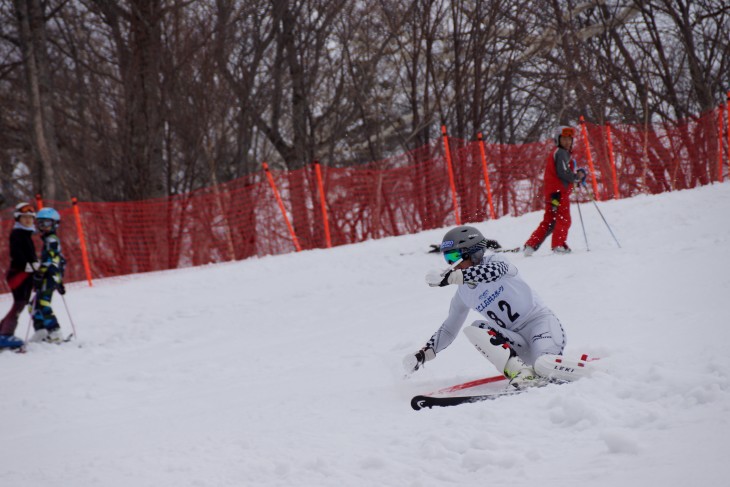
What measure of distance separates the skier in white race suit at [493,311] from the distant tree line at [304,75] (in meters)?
12.5

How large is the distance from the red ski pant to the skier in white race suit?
5.01m

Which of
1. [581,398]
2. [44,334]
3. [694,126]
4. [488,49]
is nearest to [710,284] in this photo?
[581,398]

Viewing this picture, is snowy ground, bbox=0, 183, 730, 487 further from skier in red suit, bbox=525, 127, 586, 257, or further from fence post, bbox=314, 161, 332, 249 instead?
fence post, bbox=314, 161, 332, 249

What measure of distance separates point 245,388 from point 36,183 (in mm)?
10884

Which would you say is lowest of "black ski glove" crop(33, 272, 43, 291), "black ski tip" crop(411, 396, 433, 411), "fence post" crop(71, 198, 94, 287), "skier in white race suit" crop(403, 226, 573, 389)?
"black ski tip" crop(411, 396, 433, 411)

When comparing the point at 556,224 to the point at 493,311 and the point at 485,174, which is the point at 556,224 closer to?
the point at 485,174

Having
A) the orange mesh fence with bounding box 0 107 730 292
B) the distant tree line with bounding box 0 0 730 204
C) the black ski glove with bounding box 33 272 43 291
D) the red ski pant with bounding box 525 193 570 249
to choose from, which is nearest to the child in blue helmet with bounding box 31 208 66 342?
the black ski glove with bounding box 33 272 43 291

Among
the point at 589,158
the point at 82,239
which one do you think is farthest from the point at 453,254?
the point at 589,158

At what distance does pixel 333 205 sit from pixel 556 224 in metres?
5.64

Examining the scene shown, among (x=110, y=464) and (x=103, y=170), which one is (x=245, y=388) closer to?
(x=110, y=464)

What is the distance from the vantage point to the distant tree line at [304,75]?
54.3 ft

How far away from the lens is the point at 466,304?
517 centimetres

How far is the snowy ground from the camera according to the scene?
11.2 feet

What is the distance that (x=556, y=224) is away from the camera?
9891mm
